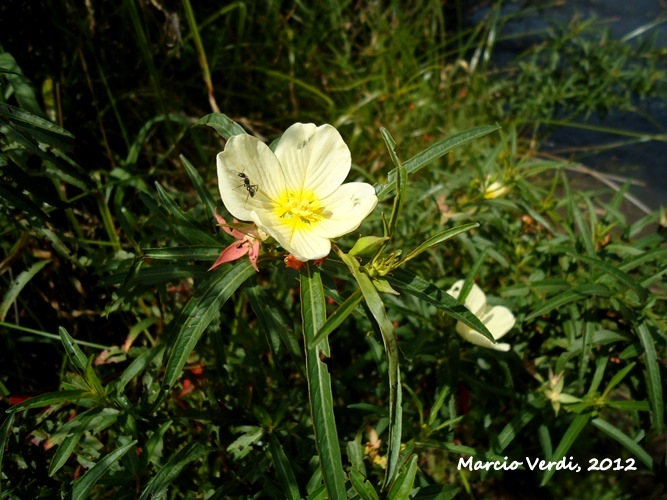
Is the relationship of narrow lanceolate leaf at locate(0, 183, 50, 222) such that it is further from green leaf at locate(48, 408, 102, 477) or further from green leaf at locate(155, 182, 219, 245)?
green leaf at locate(48, 408, 102, 477)

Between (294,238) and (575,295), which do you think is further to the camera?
(575,295)

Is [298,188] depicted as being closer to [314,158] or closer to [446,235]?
[314,158]

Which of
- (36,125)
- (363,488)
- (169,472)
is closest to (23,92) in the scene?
(36,125)

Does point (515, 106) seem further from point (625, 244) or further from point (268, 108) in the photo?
point (625, 244)

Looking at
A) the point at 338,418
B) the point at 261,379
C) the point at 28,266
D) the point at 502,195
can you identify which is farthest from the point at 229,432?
the point at 502,195

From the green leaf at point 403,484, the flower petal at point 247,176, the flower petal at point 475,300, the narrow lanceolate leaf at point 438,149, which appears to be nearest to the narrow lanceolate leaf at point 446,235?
the narrow lanceolate leaf at point 438,149

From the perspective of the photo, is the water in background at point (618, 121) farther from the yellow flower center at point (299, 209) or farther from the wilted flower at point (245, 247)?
the wilted flower at point (245, 247)
